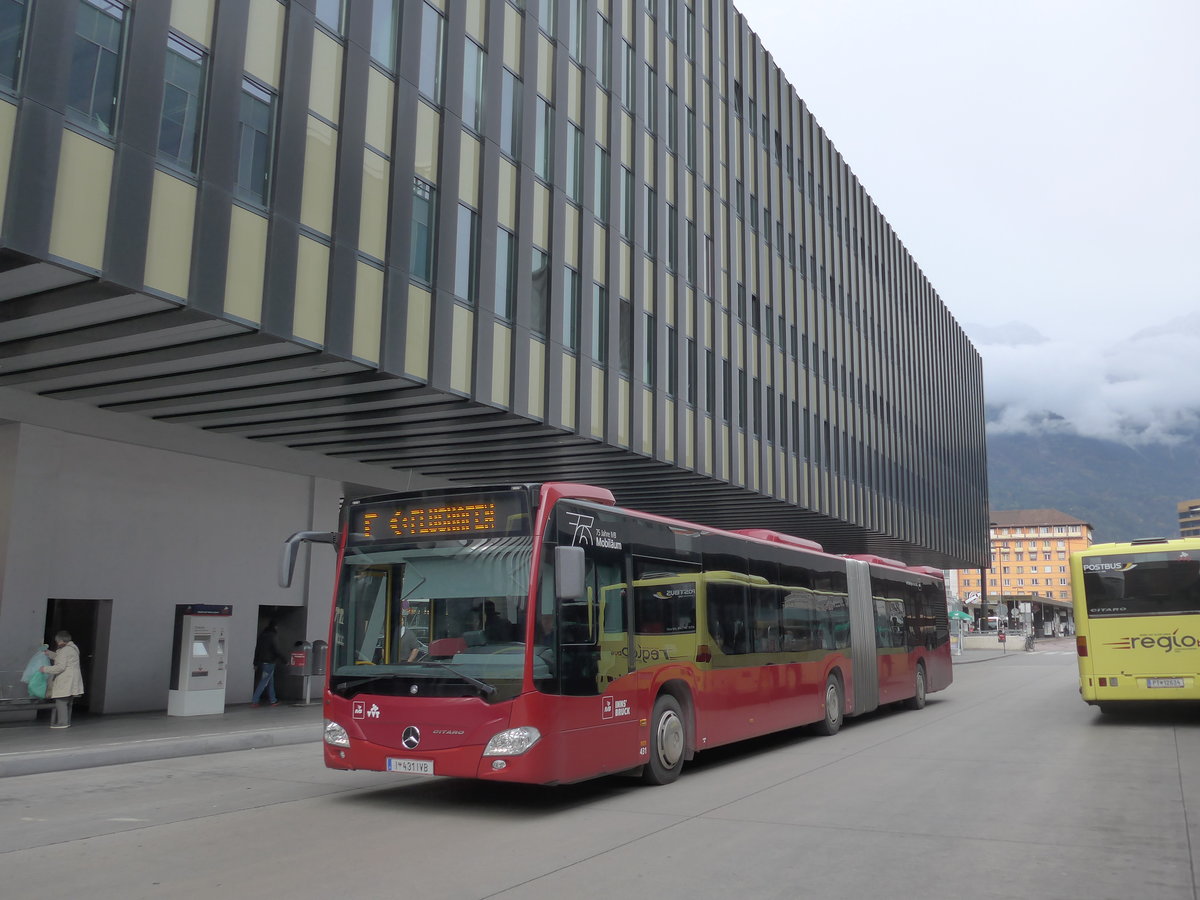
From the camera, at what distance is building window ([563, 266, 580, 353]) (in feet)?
68.6

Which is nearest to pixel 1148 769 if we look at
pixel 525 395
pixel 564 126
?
pixel 525 395

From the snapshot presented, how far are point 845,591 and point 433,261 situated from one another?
8801 millimetres

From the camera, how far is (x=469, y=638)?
29.0 ft

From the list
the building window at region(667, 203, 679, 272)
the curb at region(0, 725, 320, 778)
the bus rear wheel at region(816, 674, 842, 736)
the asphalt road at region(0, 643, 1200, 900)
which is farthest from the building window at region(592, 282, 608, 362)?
the asphalt road at region(0, 643, 1200, 900)

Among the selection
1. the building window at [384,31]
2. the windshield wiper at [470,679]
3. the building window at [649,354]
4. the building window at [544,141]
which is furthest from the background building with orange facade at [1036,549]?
the windshield wiper at [470,679]

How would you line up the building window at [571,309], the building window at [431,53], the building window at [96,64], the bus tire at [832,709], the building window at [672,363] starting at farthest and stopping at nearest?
the building window at [672,363], the building window at [571,309], the building window at [431,53], the bus tire at [832,709], the building window at [96,64]

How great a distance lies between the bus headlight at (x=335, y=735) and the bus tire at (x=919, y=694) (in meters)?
13.9

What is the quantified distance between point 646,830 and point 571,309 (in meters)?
14.7

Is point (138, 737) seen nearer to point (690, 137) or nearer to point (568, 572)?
point (568, 572)

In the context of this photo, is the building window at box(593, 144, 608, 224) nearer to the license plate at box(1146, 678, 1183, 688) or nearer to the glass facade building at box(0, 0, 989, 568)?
the glass facade building at box(0, 0, 989, 568)

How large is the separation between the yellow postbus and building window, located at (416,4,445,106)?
1314cm

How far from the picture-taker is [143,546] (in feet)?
58.3

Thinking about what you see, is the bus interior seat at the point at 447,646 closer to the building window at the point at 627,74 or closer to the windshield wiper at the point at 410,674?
the windshield wiper at the point at 410,674

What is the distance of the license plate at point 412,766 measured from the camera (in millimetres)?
8688
